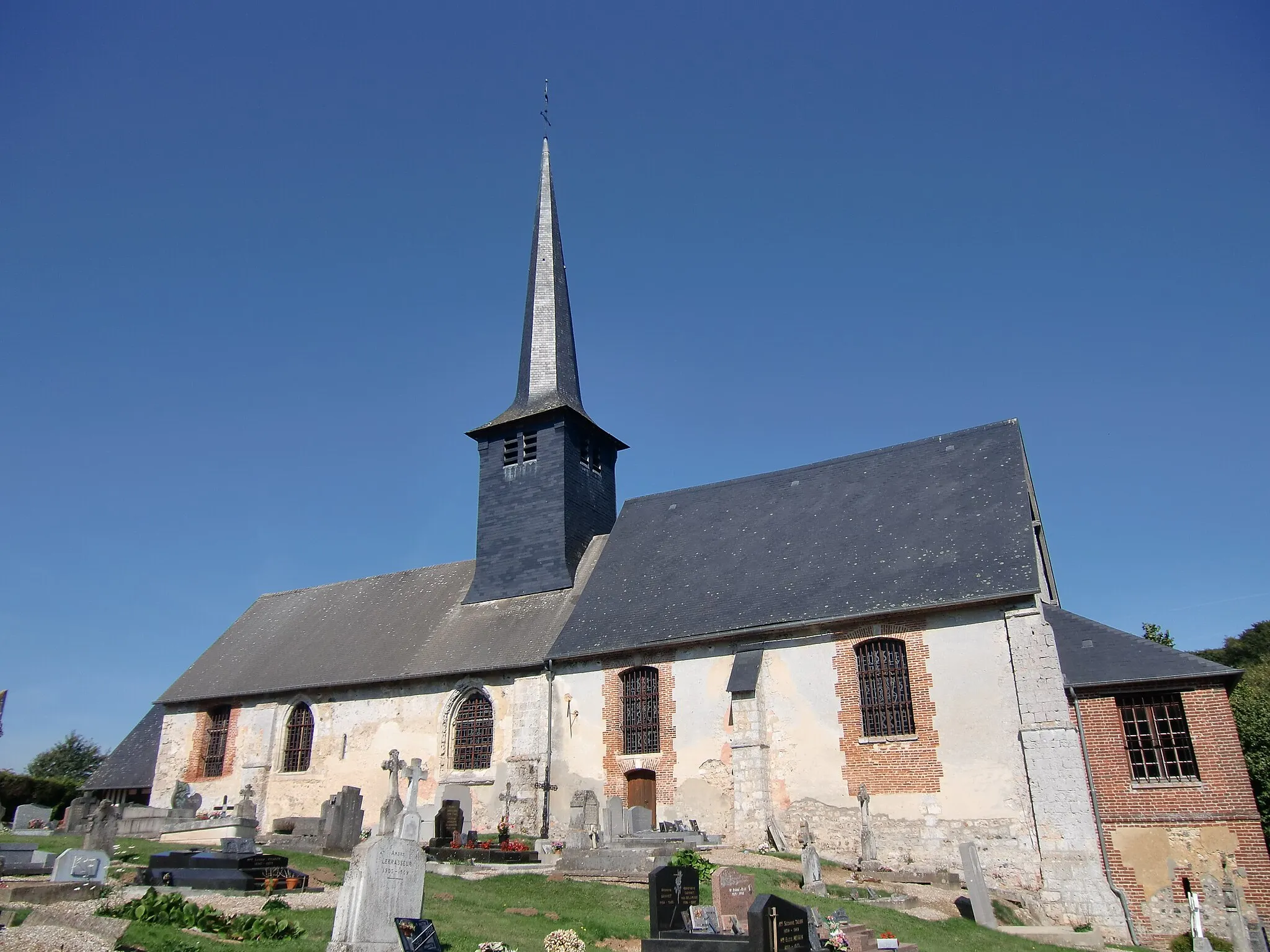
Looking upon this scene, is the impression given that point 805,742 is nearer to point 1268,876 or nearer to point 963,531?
point 963,531

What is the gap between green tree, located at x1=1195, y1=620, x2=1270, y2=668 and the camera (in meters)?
38.5

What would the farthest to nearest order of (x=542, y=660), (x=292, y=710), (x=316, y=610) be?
(x=316, y=610)
(x=292, y=710)
(x=542, y=660)

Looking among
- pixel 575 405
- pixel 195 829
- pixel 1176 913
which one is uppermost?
pixel 575 405

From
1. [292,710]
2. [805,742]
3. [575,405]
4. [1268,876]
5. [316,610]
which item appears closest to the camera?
[1268,876]

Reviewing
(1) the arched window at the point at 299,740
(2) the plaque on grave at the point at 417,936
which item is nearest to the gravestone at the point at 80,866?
(2) the plaque on grave at the point at 417,936

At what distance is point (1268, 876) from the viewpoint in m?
14.1

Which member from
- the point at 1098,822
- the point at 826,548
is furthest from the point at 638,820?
the point at 1098,822

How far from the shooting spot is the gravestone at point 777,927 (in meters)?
7.32

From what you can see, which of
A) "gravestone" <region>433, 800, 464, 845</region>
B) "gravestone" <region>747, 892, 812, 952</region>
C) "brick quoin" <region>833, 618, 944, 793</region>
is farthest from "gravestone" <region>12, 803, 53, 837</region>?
"gravestone" <region>747, 892, 812, 952</region>

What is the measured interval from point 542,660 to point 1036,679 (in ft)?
32.3

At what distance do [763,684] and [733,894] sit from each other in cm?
780

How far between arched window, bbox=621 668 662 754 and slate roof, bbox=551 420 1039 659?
0.79 meters

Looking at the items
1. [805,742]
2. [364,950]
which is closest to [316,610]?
[805,742]

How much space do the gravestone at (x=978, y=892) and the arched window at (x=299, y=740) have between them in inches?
613
